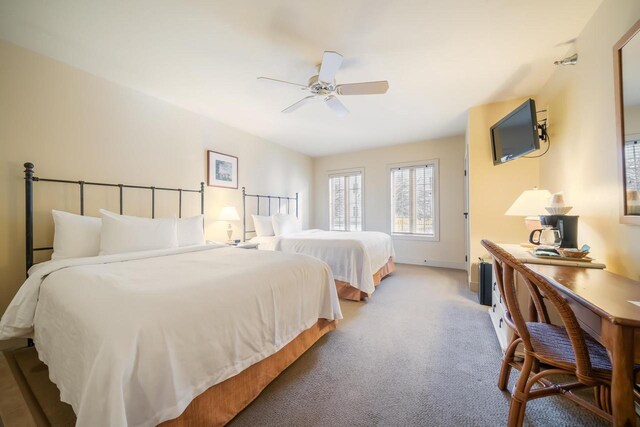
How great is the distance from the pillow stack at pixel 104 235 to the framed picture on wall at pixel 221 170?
1.37m

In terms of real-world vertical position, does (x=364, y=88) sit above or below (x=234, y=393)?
above

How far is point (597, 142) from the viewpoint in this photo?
1714 millimetres

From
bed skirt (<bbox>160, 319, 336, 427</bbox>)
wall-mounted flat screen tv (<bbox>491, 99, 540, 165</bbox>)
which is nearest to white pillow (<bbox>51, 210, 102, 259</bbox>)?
bed skirt (<bbox>160, 319, 336, 427</bbox>)

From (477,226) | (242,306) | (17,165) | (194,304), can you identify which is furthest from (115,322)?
(477,226)

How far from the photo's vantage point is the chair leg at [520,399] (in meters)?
1.16

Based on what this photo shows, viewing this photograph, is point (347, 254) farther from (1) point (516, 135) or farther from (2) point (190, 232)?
(1) point (516, 135)

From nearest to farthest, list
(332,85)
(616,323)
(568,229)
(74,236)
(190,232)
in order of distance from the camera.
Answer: (616,323) < (568,229) < (74,236) < (332,85) < (190,232)

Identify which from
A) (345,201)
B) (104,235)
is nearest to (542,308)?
(104,235)

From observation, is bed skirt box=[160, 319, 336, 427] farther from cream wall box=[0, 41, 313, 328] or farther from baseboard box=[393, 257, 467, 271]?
baseboard box=[393, 257, 467, 271]

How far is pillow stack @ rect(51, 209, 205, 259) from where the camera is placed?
208cm

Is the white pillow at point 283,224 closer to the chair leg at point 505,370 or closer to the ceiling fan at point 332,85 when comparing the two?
the ceiling fan at point 332,85

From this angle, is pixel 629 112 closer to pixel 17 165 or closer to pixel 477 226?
pixel 477 226

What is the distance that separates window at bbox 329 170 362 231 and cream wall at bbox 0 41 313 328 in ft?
9.69

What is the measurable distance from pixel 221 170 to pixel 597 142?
13.7 ft
